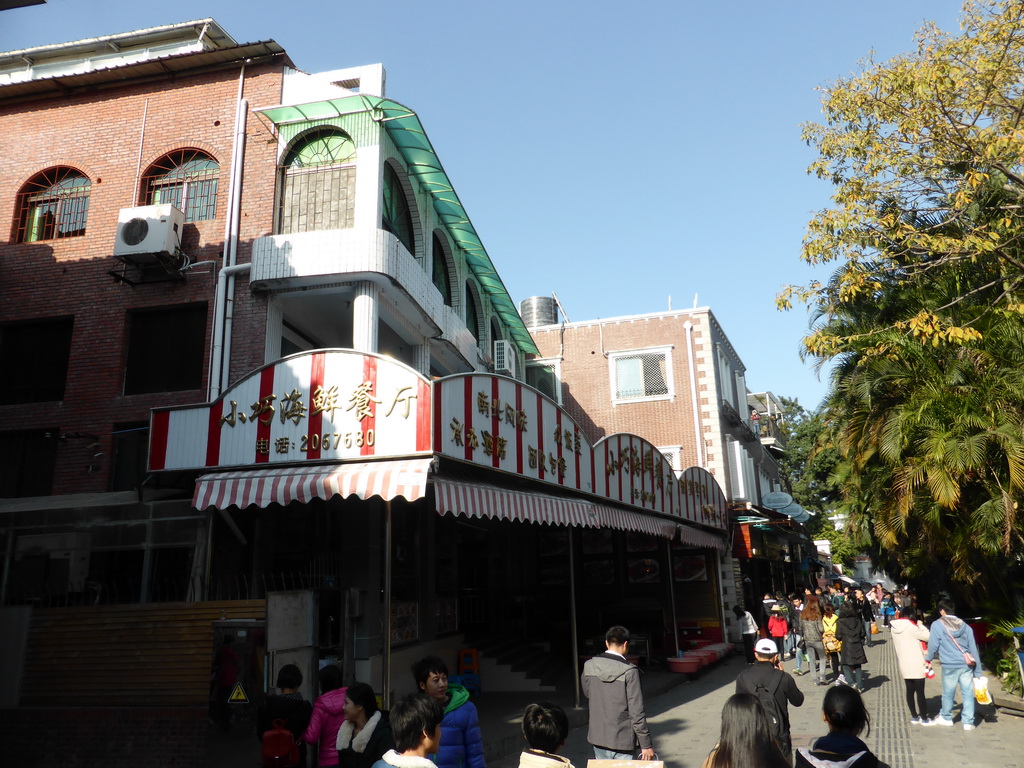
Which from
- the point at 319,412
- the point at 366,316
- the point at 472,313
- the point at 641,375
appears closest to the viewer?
the point at 319,412

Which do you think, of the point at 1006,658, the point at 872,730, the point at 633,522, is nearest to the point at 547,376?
the point at 633,522

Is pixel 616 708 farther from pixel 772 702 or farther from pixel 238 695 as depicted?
pixel 238 695

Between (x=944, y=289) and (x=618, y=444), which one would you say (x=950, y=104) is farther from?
(x=618, y=444)

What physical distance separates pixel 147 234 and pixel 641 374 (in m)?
17.9

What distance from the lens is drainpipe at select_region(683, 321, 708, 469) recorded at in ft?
85.3

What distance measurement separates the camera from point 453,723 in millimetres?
4836

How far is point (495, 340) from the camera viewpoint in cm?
2222

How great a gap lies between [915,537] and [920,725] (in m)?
7.16

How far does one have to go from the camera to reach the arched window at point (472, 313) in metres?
20.0

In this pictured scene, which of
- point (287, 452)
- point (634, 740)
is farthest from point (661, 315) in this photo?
point (634, 740)

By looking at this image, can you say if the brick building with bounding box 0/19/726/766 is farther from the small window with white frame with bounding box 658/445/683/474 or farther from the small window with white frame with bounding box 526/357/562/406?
the small window with white frame with bounding box 526/357/562/406

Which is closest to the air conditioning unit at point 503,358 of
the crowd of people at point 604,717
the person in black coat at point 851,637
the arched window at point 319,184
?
the arched window at point 319,184

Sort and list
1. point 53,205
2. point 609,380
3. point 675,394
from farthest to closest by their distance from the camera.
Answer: point 609,380 < point 675,394 < point 53,205

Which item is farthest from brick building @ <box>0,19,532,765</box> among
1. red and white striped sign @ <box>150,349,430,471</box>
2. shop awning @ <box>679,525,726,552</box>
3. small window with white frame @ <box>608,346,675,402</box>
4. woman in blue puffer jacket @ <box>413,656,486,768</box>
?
small window with white frame @ <box>608,346,675,402</box>
